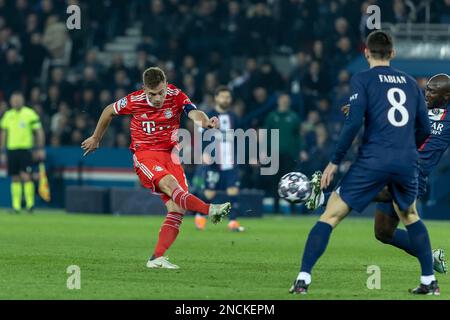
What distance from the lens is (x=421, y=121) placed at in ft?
34.3

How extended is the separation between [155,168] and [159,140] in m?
0.39

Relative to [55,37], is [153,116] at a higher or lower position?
lower

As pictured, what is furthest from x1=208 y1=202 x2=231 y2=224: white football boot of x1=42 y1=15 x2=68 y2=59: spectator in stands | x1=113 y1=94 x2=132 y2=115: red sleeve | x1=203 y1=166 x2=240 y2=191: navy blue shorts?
x1=42 y1=15 x2=68 y2=59: spectator in stands

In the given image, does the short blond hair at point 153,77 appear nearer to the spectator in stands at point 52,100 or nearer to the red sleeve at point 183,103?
the red sleeve at point 183,103

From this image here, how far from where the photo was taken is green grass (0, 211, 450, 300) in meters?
10.7

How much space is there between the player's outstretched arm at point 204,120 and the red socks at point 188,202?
0.75m

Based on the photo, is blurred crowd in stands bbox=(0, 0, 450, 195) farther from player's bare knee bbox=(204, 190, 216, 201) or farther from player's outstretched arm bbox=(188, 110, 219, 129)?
player's outstretched arm bbox=(188, 110, 219, 129)

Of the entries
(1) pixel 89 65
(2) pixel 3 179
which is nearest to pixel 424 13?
(1) pixel 89 65

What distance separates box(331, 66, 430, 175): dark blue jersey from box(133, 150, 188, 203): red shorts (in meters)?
3.19

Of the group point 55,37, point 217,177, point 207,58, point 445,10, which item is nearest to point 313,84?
point 445,10

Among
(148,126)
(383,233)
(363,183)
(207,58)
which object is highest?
(207,58)

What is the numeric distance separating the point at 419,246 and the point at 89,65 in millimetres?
18845

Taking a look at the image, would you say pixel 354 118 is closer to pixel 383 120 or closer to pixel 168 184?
pixel 383 120
